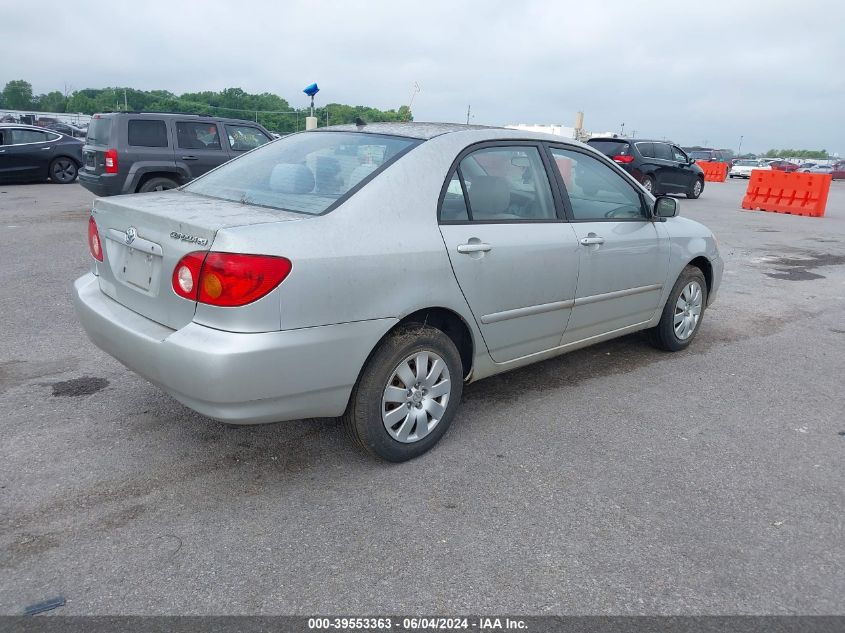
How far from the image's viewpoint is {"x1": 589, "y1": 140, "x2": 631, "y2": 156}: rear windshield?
19356 millimetres

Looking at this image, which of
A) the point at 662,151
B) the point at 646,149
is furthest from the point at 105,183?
the point at 662,151

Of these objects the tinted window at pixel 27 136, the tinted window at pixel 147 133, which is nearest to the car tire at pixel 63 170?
the tinted window at pixel 27 136

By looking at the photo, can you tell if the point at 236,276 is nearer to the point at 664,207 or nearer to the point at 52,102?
the point at 664,207

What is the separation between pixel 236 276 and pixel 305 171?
1.09 metres

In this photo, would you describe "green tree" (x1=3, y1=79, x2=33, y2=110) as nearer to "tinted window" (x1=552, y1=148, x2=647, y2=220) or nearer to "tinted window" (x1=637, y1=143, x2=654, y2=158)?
"tinted window" (x1=637, y1=143, x2=654, y2=158)

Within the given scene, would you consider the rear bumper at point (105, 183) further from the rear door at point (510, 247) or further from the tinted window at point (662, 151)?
the tinted window at point (662, 151)

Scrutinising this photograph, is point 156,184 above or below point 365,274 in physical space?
below

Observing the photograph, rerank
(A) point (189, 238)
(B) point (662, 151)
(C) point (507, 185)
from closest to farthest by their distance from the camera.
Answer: (A) point (189, 238), (C) point (507, 185), (B) point (662, 151)

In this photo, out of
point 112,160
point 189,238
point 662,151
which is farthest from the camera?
point 662,151

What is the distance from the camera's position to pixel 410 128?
392 cm

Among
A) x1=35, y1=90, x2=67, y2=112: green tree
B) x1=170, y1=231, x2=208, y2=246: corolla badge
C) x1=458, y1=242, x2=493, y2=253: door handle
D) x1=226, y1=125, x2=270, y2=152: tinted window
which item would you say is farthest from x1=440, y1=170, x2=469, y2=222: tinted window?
x1=35, y1=90, x2=67, y2=112: green tree

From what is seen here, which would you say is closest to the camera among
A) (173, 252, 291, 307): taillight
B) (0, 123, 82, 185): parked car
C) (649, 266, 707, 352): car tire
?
(173, 252, 291, 307): taillight

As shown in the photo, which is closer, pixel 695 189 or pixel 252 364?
pixel 252 364

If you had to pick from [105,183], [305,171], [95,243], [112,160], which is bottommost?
[105,183]
